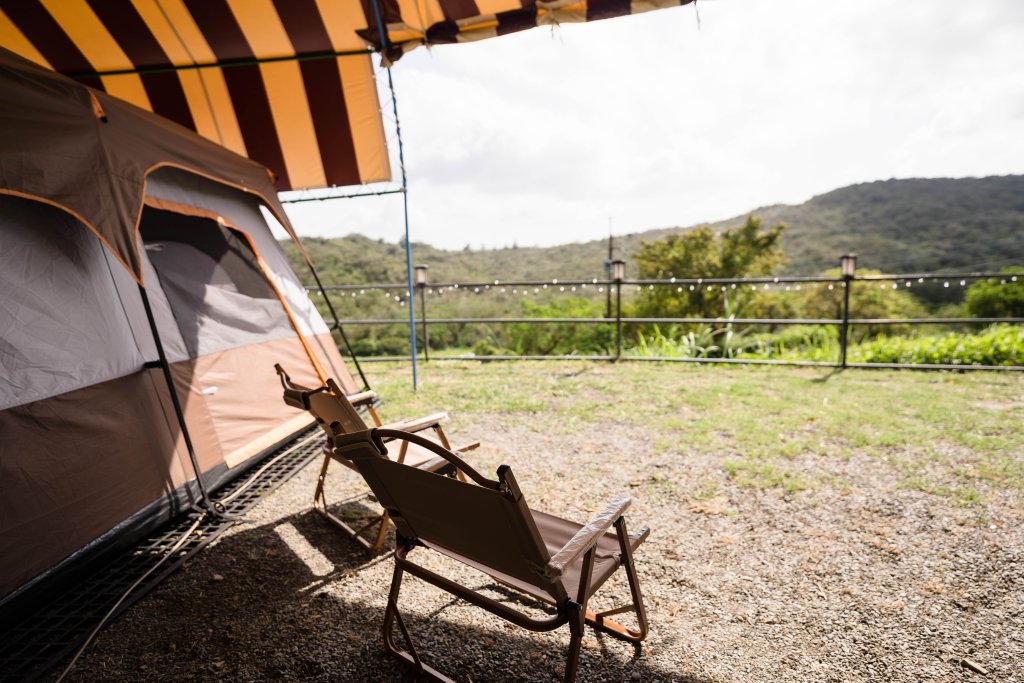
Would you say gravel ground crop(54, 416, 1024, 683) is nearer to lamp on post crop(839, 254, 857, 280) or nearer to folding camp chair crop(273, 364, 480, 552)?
folding camp chair crop(273, 364, 480, 552)

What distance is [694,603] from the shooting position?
194 cm

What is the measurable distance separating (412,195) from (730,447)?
329cm

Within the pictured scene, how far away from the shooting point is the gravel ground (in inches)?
64.2

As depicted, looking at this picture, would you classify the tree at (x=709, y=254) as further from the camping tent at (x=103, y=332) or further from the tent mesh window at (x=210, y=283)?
the camping tent at (x=103, y=332)

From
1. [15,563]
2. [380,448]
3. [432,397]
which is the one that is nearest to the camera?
[380,448]

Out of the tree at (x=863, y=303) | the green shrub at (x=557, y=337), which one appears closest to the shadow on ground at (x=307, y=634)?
the green shrub at (x=557, y=337)

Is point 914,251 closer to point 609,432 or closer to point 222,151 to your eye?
point 609,432

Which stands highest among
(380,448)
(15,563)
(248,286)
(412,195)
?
(412,195)

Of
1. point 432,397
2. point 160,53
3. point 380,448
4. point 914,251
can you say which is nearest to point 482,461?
point 432,397

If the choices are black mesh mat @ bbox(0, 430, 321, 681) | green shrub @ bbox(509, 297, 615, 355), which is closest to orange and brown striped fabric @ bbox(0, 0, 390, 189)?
black mesh mat @ bbox(0, 430, 321, 681)

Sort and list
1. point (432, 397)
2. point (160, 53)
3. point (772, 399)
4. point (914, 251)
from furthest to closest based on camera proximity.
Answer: point (914, 251)
point (432, 397)
point (772, 399)
point (160, 53)

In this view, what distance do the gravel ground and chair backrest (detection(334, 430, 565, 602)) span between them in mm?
483

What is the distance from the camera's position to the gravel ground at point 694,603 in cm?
163

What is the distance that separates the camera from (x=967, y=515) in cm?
247
